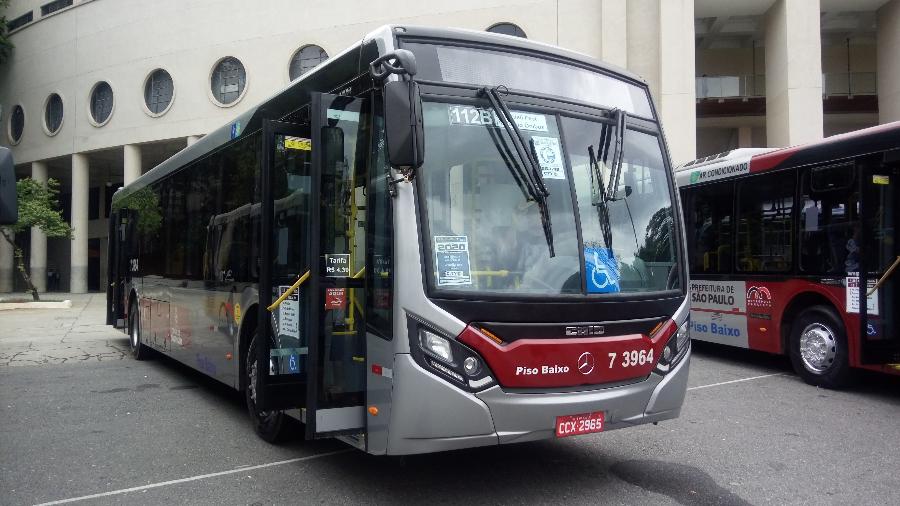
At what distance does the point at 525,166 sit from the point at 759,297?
6620 mm

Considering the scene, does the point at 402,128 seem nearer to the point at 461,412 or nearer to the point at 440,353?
the point at 440,353

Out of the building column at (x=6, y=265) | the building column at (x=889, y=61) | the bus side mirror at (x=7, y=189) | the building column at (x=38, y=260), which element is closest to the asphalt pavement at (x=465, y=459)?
the bus side mirror at (x=7, y=189)

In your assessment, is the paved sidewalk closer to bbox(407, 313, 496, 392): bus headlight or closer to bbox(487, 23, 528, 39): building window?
bbox(407, 313, 496, 392): bus headlight

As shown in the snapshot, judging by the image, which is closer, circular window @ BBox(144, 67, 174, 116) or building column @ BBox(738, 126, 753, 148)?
building column @ BBox(738, 126, 753, 148)

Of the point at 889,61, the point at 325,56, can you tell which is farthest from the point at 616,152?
the point at 889,61

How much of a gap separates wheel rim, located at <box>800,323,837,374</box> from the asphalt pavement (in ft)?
1.09

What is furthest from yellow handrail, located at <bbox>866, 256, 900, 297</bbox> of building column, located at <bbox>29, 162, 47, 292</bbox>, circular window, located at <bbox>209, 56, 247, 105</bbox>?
building column, located at <bbox>29, 162, 47, 292</bbox>

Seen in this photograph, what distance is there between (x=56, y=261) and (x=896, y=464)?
147 feet

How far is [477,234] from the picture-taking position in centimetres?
430

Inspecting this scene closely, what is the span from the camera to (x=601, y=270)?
15.0 feet

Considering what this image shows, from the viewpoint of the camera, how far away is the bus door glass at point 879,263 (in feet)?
25.8

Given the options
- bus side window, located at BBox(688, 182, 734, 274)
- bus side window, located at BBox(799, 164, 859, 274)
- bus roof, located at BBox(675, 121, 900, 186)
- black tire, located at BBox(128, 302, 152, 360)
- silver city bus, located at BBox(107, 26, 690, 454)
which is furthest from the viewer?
black tire, located at BBox(128, 302, 152, 360)

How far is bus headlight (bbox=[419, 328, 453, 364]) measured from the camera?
409cm

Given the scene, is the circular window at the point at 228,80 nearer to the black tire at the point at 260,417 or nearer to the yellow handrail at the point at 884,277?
the black tire at the point at 260,417
